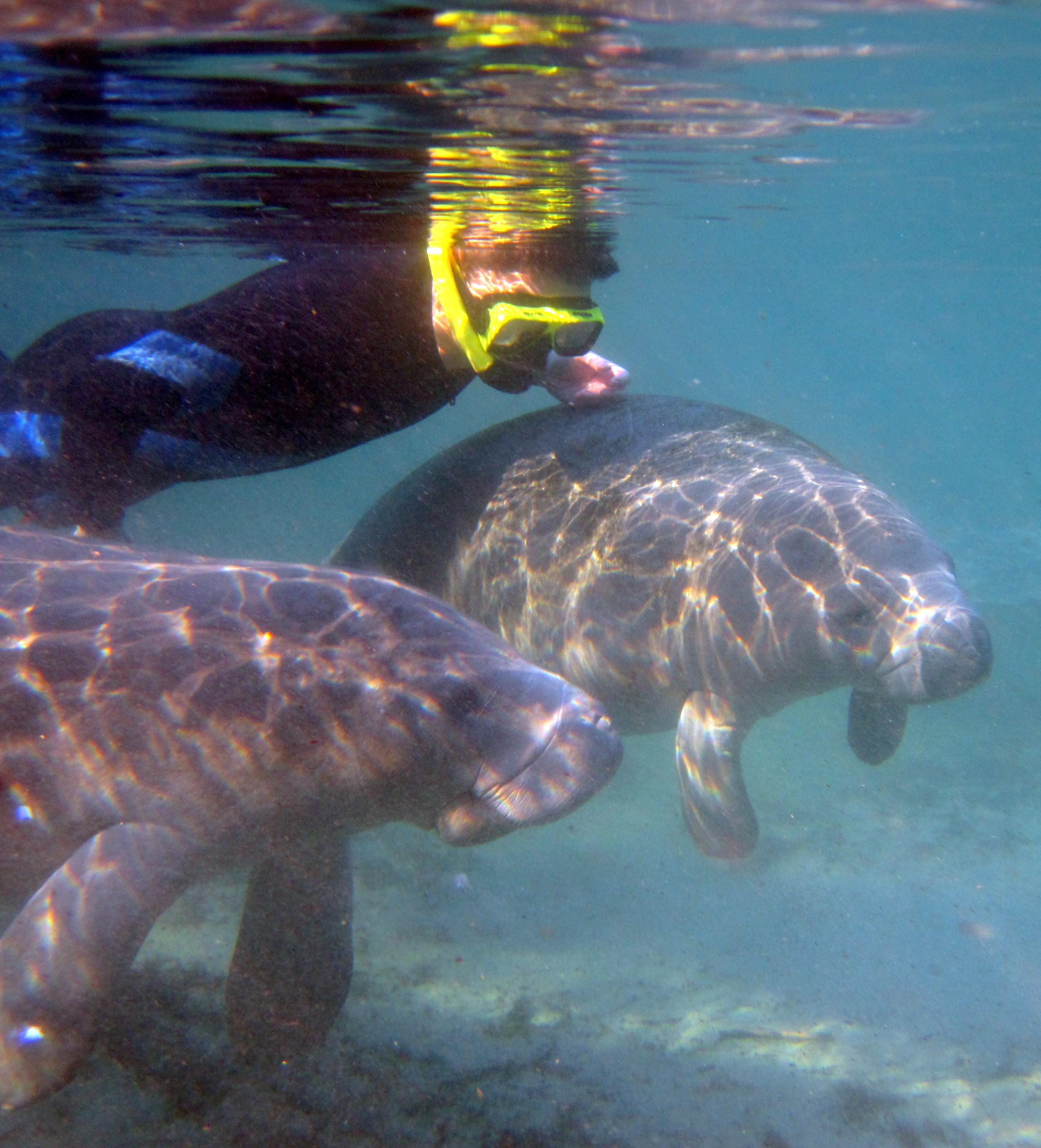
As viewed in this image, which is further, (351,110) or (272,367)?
(351,110)

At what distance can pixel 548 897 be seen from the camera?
614cm

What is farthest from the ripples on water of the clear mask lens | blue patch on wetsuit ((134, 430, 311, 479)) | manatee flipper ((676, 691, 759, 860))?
manatee flipper ((676, 691, 759, 860))

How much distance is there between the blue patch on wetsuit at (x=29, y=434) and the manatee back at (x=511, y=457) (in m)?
2.10

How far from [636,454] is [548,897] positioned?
11.9ft

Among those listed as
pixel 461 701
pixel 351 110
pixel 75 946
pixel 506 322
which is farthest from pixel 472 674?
pixel 351 110

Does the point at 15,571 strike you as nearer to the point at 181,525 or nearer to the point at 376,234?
the point at 376,234

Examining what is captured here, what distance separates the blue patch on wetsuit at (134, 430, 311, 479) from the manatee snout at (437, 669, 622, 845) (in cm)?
313

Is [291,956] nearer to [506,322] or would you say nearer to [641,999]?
[641,999]

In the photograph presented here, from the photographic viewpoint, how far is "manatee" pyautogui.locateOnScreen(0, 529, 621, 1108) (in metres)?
2.97

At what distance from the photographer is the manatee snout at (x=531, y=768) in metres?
3.30

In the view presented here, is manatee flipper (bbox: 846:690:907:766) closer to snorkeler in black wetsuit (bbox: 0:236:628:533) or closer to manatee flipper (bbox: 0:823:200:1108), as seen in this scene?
snorkeler in black wetsuit (bbox: 0:236:628:533)

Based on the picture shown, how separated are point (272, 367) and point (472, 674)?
9.63ft

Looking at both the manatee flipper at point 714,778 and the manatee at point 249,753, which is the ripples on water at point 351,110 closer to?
the manatee at point 249,753

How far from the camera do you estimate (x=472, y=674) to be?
11.4 ft
